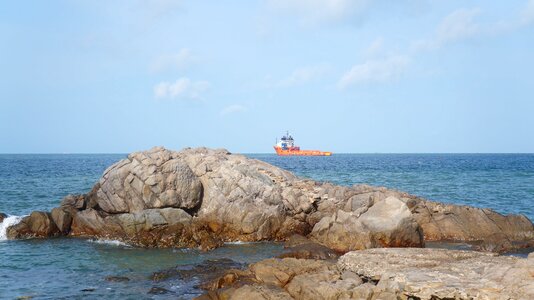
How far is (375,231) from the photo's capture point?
74.6ft

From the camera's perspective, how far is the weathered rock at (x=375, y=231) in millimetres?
22517

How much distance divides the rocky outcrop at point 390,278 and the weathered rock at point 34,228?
15.1 meters

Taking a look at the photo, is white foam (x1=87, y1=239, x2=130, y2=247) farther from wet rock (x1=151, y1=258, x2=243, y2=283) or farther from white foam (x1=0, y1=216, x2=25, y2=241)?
wet rock (x1=151, y1=258, x2=243, y2=283)

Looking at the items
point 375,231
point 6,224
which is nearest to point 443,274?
point 375,231

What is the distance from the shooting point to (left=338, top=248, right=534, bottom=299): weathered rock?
39.9 feet

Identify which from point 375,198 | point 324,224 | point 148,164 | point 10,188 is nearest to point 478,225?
point 375,198

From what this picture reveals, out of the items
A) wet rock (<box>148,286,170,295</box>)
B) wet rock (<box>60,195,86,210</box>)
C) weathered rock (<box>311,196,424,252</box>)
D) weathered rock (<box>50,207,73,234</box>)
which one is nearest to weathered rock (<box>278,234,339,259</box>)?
weathered rock (<box>311,196,424,252</box>)

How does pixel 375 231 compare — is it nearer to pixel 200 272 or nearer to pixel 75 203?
pixel 200 272

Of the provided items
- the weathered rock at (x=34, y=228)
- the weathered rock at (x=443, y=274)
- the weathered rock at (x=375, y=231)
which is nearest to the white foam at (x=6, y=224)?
the weathered rock at (x=34, y=228)

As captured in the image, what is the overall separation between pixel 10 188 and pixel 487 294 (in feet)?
168

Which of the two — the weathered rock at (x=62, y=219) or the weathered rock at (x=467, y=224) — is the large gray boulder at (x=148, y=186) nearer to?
the weathered rock at (x=62, y=219)

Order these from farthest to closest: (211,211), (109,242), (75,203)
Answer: (75,203) < (211,211) < (109,242)

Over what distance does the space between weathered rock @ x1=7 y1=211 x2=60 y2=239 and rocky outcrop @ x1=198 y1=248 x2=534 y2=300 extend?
49.7 ft

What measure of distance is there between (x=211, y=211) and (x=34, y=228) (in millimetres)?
10039
